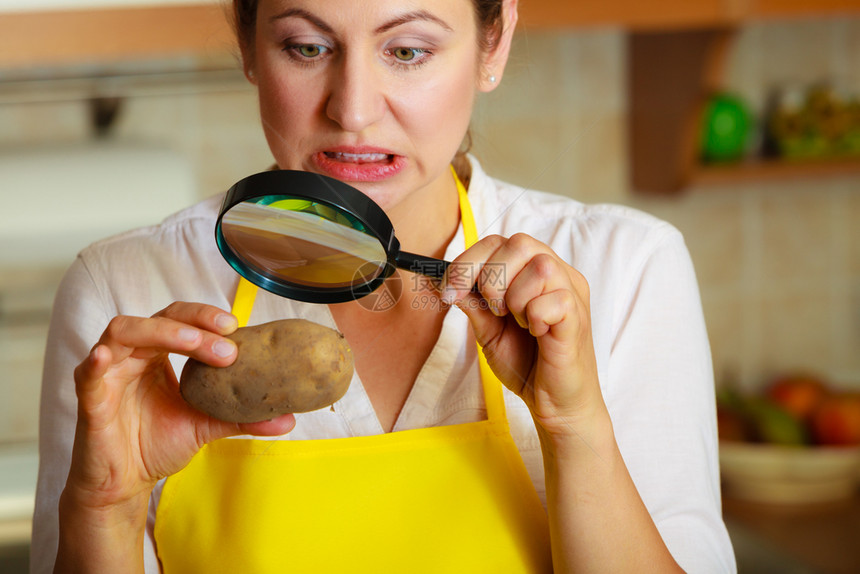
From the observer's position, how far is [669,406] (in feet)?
2.70

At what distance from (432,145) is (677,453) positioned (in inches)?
14.4

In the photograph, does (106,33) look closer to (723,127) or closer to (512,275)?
(512,275)

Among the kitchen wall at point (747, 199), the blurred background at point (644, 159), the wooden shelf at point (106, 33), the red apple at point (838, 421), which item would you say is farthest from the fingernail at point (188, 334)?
the red apple at point (838, 421)

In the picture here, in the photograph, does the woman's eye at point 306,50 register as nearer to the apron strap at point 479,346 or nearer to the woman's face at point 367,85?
the woman's face at point 367,85

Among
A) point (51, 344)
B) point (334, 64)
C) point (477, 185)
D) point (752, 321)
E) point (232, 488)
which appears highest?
point (334, 64)

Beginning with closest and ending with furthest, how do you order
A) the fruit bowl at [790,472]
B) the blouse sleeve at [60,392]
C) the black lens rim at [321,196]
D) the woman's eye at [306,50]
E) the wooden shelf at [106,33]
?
the black lens rim at [321,196], the woman's eye at [306,50], the blouse sleeve at [60,392], the wooden shelf at [106,33], the fruit bowl at [790,472]

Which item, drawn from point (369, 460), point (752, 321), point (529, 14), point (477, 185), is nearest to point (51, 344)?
point (369, 460)

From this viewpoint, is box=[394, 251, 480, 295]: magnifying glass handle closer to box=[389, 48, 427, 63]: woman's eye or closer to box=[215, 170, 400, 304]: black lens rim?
box=[215, 170, 400, 304]: black lens rim

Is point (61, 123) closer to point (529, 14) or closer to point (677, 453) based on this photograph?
point (529, 14)

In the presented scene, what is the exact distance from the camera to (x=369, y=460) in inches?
31.3

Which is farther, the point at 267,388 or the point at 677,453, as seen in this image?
the point at 677,453

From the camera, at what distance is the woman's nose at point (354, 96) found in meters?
0.69

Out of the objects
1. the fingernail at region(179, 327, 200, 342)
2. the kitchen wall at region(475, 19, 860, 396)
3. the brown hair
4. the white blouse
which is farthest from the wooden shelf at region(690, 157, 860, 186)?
the fingernail at region(179, 327, 200, 342)

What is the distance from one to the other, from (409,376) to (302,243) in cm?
22
